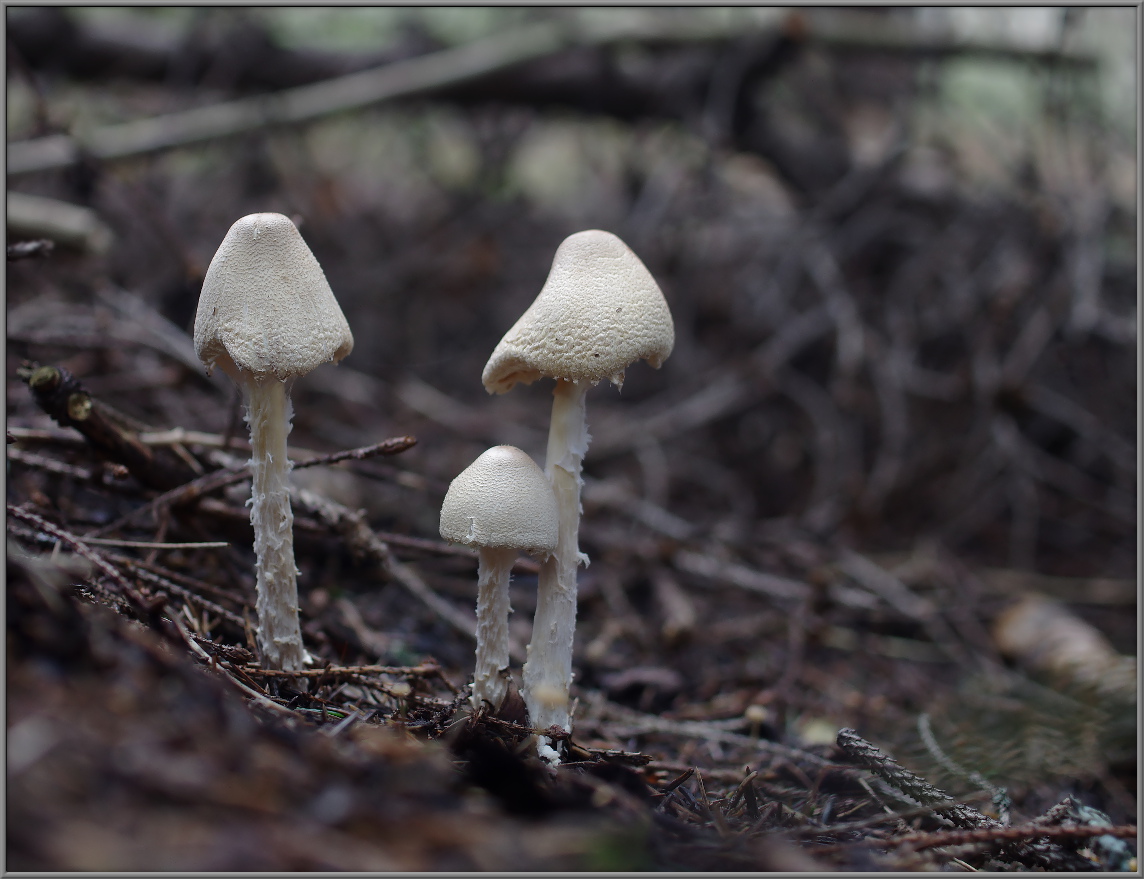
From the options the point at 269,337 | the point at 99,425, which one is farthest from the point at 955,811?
the point at 99,425

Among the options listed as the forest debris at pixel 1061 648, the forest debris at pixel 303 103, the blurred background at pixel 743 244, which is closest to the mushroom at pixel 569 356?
the blurred background at pixel 743 244

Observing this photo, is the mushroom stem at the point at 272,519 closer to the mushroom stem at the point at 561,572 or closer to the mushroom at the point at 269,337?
the mushroom at the point at 269,337

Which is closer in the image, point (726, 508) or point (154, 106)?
point (726, 508)

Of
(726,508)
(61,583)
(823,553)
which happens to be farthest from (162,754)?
(726,508)

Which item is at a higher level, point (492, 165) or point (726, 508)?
point (492, 165)

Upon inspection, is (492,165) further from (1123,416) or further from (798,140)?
(1123,416)
